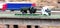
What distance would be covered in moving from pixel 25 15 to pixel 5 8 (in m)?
7.51

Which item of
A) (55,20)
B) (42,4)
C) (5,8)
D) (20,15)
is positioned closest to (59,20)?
(55,20)

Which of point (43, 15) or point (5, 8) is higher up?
point (5, 8)

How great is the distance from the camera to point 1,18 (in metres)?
24.9

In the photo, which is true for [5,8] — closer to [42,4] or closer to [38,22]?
[38,22]

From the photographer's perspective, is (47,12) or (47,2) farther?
(47,2)

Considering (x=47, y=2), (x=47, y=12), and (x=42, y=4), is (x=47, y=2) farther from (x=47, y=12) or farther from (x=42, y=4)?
(x=47, y=12)

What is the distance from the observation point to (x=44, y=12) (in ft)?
76.9

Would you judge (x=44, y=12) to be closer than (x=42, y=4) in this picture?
Yes

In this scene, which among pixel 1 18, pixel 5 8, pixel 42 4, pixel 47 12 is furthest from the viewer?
pixel 42 4

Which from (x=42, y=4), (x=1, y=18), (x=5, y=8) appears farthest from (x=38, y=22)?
(x=42, y=4)

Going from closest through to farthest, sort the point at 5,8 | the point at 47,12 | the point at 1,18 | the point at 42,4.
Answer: the point at 47,12
the point at 1,18
the point at 5,8
the point at 42,4

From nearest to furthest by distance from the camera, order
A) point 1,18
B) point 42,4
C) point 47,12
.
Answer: point 47,12 → point 1,18 → point 42,4

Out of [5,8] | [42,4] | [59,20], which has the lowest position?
[59,20]

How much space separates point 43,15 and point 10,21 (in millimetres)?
3690
